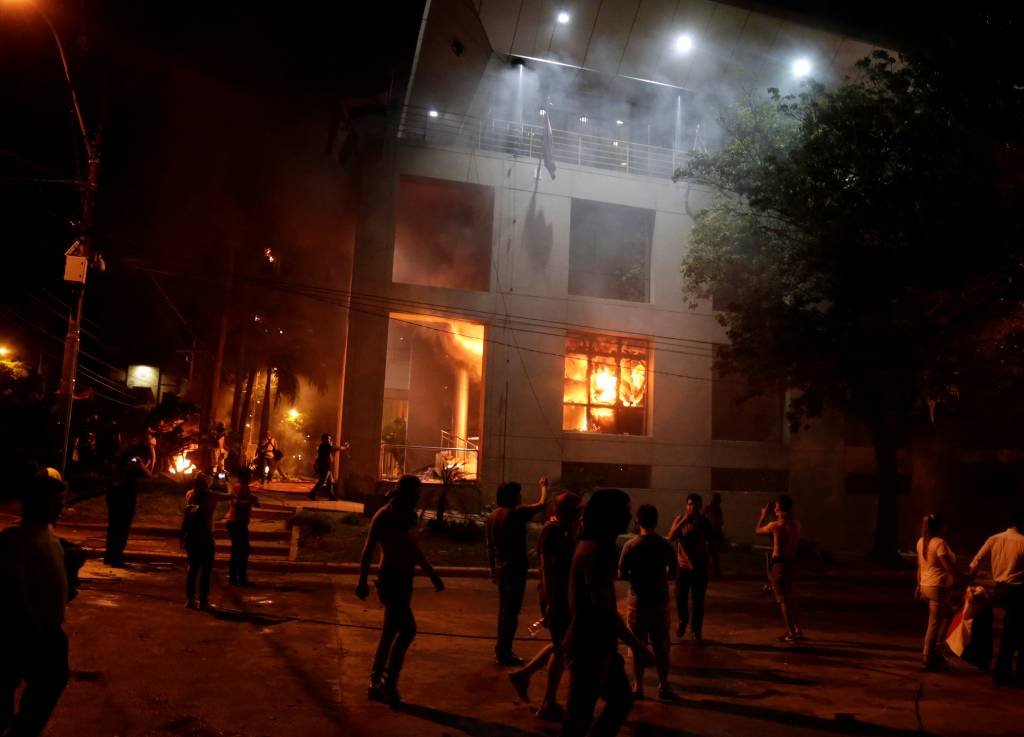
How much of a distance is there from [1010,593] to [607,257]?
17664mm

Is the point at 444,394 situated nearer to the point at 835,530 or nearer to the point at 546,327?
the point at 546,327

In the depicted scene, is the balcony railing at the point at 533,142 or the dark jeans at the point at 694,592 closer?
the dark jeans at the point at 694,592

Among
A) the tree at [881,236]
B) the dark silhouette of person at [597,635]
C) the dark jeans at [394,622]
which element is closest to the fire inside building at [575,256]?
the tree at [881,236]

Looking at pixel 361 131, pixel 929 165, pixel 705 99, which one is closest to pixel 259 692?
pixel 929 165

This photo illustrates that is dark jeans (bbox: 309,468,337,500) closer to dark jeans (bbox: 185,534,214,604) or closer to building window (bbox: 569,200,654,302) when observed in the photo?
building window (bbox: 569,200,654,302)

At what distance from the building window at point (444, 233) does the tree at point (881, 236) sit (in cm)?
656

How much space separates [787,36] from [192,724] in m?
25.6

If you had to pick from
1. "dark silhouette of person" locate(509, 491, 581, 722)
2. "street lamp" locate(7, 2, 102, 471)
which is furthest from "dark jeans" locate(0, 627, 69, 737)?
"street lamp" locate(7, 2, 102, 471)

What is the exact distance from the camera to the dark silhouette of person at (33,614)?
12.1 feet

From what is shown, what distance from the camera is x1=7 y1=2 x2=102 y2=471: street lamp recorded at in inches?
514

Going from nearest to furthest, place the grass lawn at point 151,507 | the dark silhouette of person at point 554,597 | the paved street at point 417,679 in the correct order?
the paved street at point 417,679 < the dark silhouette of person at point 554,597 < the grass lawn at point 151,507

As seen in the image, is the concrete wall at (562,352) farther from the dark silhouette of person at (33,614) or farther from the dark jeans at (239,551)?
the dark silhouette of person at (33,614)

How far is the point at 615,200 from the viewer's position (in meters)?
22.2

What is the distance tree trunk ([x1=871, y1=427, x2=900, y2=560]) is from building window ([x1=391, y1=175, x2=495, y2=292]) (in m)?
11.9
